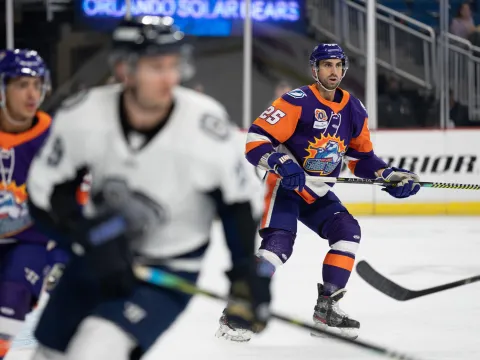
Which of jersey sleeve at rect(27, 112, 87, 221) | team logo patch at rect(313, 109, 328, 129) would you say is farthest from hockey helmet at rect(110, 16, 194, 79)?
team logo patch at rect(313, 109, 328, 129)

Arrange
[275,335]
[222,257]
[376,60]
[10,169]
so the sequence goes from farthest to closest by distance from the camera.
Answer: [376,60] < [222,257] < [275,335] < [10,169]

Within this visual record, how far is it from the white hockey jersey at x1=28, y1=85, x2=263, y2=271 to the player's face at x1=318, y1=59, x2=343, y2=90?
2.10m

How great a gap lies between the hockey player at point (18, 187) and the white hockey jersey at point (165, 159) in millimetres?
685

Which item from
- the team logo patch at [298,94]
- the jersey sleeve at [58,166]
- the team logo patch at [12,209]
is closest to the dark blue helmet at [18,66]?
the team logo patch at [12,209]

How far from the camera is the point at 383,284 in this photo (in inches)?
179

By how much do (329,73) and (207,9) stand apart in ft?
18.9

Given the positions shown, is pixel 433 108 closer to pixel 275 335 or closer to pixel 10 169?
pixel 275 335

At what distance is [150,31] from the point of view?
205cm

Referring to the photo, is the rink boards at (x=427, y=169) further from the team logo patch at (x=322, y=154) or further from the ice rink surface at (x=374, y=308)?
the team logo patch at (x=322, y=154)

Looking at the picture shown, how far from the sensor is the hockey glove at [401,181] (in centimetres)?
427

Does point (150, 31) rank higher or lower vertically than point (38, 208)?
higher

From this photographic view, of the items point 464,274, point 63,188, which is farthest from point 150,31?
point 464,274

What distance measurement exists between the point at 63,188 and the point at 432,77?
731cm

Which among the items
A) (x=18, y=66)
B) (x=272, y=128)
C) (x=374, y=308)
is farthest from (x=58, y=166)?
(x=374, y=308)
